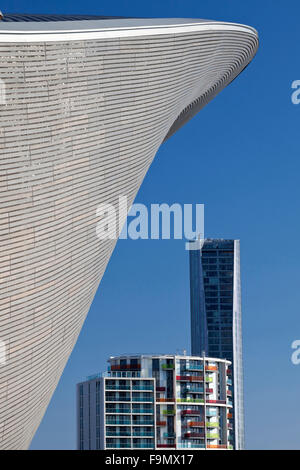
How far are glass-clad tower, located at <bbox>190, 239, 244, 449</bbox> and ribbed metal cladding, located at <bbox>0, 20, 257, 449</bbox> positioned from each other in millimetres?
114844

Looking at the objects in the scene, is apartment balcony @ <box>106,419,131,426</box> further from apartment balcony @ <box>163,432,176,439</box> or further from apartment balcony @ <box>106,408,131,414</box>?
apartment balcony @ <box>163,432,176,439</box>

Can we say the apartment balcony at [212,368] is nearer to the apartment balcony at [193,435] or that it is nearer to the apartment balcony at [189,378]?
the apartment balcony at [189,378]

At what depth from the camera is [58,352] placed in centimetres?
2727

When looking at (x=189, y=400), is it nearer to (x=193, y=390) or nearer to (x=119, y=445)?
(x=193, y=390)

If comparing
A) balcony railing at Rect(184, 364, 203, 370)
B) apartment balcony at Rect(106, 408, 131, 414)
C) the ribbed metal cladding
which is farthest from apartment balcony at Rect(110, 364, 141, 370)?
the ribbed metal cladding

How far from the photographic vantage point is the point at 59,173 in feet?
82.3

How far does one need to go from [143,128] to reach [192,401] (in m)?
56.4

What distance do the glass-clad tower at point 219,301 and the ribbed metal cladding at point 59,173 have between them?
115m

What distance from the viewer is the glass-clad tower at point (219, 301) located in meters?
145

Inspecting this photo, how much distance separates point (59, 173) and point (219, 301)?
120 meters

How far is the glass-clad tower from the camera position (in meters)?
145

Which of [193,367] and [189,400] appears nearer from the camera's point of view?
[189,400]

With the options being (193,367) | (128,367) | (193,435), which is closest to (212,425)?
(193,435)

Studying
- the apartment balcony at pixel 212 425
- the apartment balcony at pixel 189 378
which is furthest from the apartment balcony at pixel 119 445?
the apartment balcony at pixel 212 425
